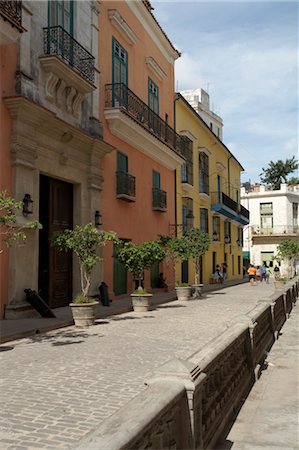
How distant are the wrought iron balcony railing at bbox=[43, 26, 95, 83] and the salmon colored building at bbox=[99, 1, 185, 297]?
1590 millimetres

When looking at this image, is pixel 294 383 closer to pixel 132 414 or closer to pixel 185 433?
pixel 185 433

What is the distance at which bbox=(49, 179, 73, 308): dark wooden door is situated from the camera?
13445 mm

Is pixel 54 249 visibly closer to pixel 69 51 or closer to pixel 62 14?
pixel 69 51

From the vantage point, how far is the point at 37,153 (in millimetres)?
12023

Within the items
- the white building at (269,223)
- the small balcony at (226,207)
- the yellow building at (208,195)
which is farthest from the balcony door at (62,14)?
the white building at (269,223)

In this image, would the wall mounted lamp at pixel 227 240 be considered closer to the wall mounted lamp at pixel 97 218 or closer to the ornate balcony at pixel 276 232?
the ornate balcony at pixel 276 232

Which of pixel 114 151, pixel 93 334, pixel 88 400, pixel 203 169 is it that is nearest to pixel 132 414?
pixel 88 400

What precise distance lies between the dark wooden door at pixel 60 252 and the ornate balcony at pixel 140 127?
3.34 meters

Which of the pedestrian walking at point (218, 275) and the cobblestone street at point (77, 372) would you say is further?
the pedestrian walking at point (218, 275)

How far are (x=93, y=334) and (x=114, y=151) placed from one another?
→ 8890 millimetres

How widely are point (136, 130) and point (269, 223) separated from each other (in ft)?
120

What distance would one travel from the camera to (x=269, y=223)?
51.4 meters

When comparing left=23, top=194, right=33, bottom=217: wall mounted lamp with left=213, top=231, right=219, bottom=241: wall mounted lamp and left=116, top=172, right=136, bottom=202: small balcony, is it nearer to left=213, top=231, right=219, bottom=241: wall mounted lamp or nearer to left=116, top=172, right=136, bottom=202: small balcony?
left=116, top=172, right=136, bottom=202: small balcony

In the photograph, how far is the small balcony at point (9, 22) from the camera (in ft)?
31.7
